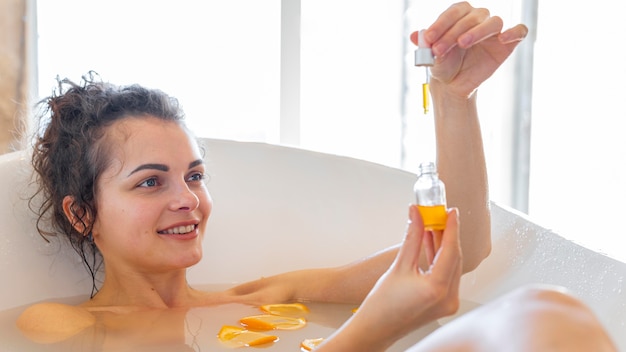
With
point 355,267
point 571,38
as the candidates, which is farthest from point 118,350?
point 571,38

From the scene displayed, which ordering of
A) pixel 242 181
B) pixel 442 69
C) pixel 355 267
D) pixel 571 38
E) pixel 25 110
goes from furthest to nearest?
1. pixel 571 38
2. pixel 25 110
3. pixel 242 181
4. pixel 355 267
5. pixel 442 69

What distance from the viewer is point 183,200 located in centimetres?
149

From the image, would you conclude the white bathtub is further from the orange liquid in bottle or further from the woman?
the orange liquid in bottle

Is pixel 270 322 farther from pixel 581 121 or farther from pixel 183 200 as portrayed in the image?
pixel 581 121

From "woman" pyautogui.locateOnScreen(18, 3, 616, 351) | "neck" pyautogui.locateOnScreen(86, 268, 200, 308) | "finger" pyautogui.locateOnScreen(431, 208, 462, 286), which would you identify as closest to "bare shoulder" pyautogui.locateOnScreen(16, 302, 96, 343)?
A: "woman" pyautogui.locateOnScreen(18, 3, 616, 351)

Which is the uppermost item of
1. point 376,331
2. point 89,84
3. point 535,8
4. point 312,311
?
point 535,8

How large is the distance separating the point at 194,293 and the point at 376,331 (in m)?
0.74

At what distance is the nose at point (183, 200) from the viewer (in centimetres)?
149

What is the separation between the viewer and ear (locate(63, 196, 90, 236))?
5.17ft

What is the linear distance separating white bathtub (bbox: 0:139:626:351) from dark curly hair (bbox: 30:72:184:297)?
0.04m

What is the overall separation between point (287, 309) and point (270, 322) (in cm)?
11

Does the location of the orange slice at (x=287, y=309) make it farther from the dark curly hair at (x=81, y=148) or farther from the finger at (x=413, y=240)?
the finger at (x=413, y=240)

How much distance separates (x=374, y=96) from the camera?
3312 millimetres

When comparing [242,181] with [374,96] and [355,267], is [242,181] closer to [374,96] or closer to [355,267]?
[355,267]
